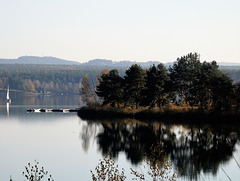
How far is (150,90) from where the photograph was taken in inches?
3676

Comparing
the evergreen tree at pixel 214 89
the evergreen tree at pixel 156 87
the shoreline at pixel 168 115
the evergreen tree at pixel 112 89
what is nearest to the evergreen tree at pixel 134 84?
the evergreen tree at pixel 112 89

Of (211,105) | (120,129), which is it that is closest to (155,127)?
(120,129)

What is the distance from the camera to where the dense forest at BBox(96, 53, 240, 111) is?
86.8 meters

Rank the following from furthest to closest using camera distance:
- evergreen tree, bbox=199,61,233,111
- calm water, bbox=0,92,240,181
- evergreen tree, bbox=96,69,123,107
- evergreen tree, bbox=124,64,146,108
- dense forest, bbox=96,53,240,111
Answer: evergreen tree, bbox=96,69,123,107 → evergreen tree, bbox=124,64,146,108 → dense forest, bbox=96,53,240,111 → evergreen tree, bbox=199,61,233,111 → calm water, bbox=0,92,240,181

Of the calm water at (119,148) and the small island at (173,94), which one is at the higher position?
the small island at (173,94)

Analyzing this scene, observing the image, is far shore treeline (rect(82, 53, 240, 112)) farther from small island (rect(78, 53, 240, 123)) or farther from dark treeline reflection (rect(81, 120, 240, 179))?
dark treeline reflection (rect(81, 120, 240, 179))

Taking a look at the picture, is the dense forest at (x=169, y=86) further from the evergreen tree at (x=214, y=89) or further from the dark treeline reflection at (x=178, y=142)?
the dark treeline reflection at (x=178, y=142)

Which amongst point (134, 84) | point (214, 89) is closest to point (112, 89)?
point (134, 84)

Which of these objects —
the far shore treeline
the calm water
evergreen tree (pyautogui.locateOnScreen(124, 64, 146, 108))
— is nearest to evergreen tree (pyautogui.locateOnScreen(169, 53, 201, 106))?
the far shore treeline

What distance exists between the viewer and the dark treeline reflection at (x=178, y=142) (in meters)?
42.3

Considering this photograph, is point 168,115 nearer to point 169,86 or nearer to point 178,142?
point 169,86

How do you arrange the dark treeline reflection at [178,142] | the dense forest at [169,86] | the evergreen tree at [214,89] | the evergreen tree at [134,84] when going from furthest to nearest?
the evergreen tree at [134,84] → the dense forest at [169,86] → the evergreen tree at [214,89] → the dark treeline reflection at [178,142]

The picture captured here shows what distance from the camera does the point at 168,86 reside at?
94062 mm

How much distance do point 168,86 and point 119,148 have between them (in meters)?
43.1
